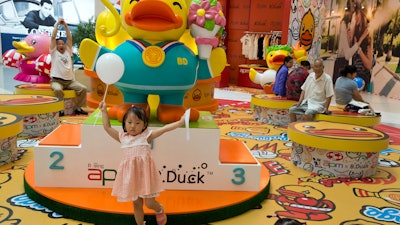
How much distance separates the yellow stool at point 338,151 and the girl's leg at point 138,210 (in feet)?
6.55

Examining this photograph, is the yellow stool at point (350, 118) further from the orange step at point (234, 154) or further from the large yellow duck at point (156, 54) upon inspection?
the large yellow duck at point (156, 54)

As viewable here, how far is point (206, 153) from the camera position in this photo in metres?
2.84

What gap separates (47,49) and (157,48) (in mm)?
5435

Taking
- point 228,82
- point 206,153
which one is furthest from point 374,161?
point 228,82

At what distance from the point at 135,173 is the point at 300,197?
5.12ft

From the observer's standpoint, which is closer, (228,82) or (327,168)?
(327,168)

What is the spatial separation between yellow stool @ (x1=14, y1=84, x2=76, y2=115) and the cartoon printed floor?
4.98ft

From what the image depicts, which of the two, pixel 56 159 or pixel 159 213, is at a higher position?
pixel 56 159

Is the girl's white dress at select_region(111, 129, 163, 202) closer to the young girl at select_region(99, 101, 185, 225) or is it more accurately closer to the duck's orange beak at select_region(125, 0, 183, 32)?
the young girl at select_region(99, 101, 185, 225)

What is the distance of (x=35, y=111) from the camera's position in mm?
4547

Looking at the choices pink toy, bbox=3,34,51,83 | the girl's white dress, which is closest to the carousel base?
the girl's white dress

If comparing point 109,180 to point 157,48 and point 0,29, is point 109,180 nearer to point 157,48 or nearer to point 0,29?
point 157,48

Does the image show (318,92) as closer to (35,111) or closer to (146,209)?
(146,209)

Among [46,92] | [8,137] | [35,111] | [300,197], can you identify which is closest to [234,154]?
[300,197]
